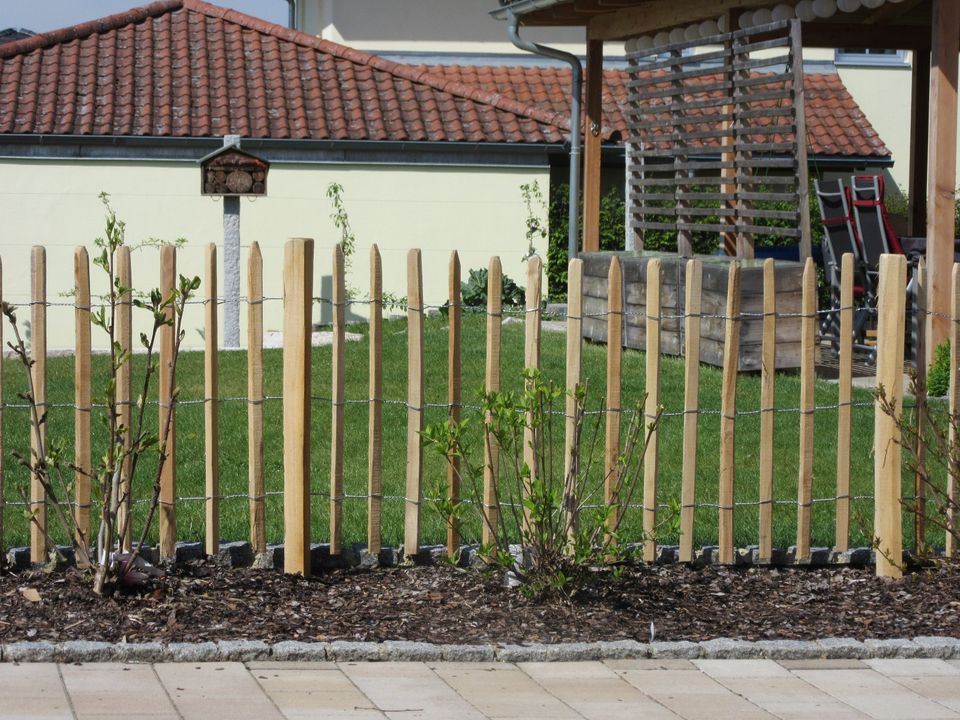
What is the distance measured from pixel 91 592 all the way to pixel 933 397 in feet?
21.7

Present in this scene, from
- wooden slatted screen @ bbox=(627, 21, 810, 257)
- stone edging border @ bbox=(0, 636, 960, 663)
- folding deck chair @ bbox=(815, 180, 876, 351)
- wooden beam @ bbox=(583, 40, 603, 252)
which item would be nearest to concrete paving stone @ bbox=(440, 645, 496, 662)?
stone edging border @ bbox=(0, 636, 960, 663)

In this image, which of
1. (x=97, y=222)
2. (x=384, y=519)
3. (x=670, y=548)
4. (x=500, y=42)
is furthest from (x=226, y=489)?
(x=500, y=42)

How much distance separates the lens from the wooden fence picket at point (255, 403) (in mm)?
Answer: 5395

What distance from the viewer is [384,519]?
6.49m

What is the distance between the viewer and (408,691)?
14.1 feet

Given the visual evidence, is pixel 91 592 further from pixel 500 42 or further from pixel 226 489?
pixel 500 42

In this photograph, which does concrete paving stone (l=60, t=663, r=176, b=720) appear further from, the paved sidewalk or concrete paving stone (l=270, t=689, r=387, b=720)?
concrete paving stone (l=270, t=689, r=387, b=720)

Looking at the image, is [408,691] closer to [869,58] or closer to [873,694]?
[873,694]

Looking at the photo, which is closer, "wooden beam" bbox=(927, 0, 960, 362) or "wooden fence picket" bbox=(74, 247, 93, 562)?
"wooden fence picket" bbox=(74, 247, 93, 562)

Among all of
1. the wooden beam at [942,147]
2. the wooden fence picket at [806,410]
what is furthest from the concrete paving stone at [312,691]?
the wooden beam at [942,147]

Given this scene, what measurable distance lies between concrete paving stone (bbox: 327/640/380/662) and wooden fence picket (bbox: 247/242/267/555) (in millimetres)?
1062

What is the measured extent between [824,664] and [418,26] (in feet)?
63.5

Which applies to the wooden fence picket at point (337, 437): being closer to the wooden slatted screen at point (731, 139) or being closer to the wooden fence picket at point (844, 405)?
the wooden fence picket at point (844, 405)

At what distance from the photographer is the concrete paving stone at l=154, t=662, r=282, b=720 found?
407cm
